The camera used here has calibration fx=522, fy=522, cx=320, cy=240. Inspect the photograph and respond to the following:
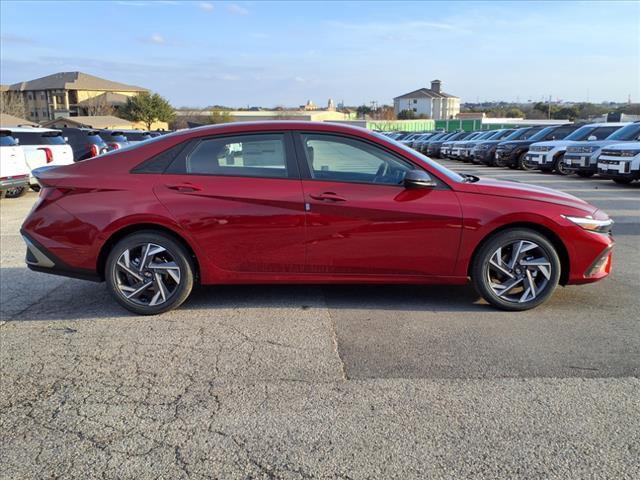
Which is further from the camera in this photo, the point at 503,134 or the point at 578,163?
the point at 503,134

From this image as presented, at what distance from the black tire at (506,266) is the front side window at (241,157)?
1.87 meters

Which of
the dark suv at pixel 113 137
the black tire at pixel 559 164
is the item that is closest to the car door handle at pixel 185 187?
the black tire at pixel 559 164

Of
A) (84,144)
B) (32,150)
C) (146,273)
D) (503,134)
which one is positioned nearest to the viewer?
(146,273)

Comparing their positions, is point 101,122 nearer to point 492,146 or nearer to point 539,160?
point 492,146

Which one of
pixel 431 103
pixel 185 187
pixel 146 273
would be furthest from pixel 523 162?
pixel 431 103

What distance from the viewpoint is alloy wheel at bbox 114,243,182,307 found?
451 centimetres

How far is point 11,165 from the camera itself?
37.0ft

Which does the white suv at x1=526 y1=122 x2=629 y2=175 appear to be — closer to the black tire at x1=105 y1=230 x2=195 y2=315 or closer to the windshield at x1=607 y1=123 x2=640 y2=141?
the windshield at x1=607 y1=123 x2=640 y2=141

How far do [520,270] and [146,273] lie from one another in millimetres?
3255

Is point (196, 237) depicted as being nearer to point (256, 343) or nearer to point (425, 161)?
point (256, 343)

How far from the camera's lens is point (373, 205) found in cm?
441

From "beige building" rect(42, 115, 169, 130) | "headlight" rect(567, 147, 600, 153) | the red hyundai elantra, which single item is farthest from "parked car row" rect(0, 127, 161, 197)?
"beige building" rect(42, 115, 169, 130)

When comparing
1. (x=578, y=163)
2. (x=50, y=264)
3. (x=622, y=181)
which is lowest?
(x=622, y=181)

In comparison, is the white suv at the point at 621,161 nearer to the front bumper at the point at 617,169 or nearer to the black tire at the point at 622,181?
the front bumper at the point at 617,169
